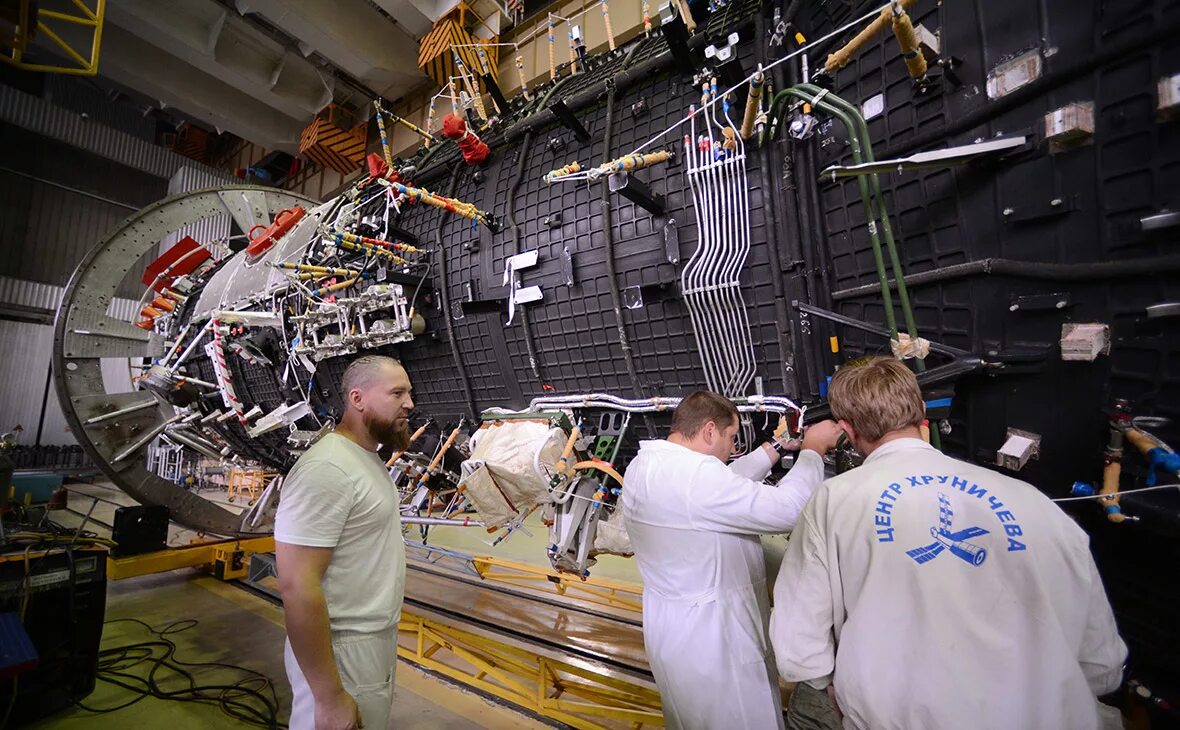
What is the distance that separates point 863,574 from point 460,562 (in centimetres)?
456

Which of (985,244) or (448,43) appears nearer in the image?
(985,244)

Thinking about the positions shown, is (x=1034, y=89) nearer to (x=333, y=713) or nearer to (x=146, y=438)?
(x=333, y=713)

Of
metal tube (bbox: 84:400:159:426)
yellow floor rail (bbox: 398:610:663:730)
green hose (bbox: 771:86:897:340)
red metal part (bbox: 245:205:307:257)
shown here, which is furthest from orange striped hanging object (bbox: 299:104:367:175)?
green hose (bbox: 771:86:897:340)

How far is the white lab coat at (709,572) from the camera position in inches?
63.9

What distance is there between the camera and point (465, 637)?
3.34m

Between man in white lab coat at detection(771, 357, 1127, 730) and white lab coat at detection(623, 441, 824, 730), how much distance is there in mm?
393

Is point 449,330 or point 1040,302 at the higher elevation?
point 449,330

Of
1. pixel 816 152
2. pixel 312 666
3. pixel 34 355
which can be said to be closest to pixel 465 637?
pixel 312 666

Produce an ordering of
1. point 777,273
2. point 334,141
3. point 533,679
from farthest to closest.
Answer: point 334,141, point 533,679, point 777,273

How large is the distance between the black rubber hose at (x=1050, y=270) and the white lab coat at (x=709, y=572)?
2.13 feet

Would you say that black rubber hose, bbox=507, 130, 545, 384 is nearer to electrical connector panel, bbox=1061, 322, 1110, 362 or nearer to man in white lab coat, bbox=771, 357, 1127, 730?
man in white lab coat, bbox=771, 357, 1127, 730

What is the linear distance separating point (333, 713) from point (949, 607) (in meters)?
1.62

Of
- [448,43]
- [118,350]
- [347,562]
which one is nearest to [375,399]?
[347,562]

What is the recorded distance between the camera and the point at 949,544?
1.06m
